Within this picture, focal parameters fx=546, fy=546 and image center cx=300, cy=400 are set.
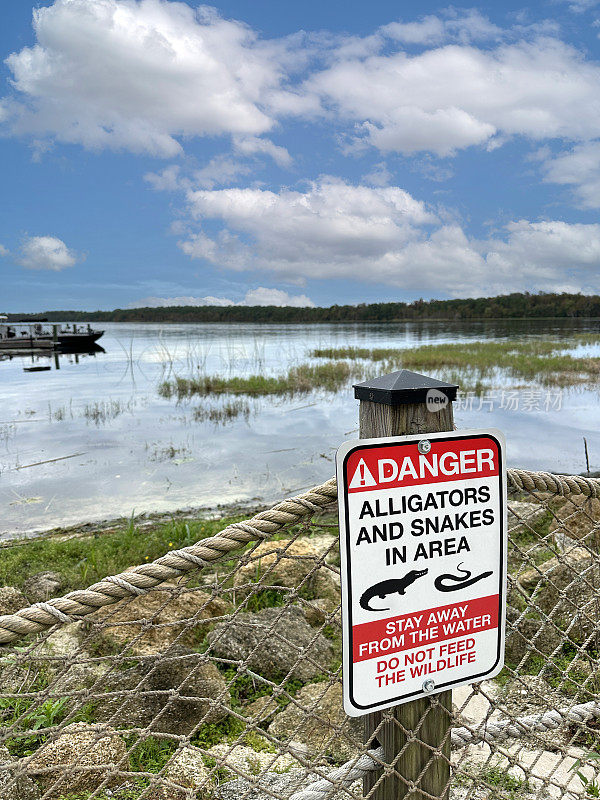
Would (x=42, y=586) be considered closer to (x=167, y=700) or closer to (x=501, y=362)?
(x=167, y=700)

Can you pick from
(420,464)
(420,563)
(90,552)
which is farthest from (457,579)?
(90,552)

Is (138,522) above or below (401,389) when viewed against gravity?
below

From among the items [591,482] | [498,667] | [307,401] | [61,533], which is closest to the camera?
[498,667]

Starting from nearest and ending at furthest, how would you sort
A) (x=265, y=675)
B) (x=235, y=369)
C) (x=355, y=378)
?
1. (x=265, y=675)
2. (x=355, y=378)
3. (x=235, y=369)

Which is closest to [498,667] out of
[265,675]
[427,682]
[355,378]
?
[427,682]

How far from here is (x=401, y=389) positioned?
125 cm

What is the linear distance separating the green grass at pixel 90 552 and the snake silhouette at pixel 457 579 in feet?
13.2

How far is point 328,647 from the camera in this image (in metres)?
3.31

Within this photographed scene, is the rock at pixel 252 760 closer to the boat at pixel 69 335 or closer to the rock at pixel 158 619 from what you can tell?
the rock at pixel 158 619

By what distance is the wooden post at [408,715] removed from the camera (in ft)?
4.17

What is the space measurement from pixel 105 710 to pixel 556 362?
21345 millimetres

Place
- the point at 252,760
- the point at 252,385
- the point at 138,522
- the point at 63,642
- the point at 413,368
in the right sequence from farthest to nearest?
the point at 413,368
the point at 252,385
the point at 138,522
the point at 63,642
the point at 252,760

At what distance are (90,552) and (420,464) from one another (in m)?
4.84

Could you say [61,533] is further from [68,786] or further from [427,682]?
[427,682]
